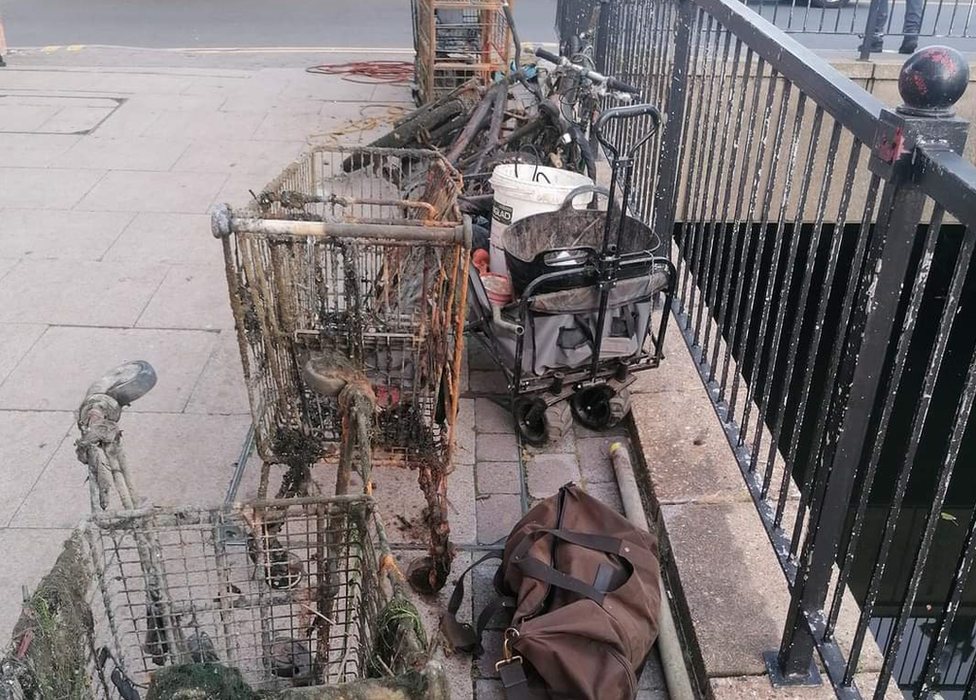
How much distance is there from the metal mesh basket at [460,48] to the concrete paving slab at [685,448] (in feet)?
15.2

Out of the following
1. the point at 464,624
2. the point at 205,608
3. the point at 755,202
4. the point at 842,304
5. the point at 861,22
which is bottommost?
the point at 464,624

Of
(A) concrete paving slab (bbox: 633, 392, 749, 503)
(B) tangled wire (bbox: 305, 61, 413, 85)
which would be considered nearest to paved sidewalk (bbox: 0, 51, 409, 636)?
(B) tangled wire (bbox: 305, 61, 413, 85)

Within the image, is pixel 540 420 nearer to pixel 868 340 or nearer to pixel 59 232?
pixel 868 340

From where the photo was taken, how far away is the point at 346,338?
8.98 feet

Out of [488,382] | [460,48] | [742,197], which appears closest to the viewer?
[742,197]

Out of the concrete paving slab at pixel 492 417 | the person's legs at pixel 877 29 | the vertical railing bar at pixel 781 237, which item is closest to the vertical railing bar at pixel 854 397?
the vertical railing bar at pixel 781 237

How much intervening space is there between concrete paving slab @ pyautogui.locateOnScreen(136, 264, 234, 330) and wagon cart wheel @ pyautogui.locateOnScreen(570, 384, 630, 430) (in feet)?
6.44

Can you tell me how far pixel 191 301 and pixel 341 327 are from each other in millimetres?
2450

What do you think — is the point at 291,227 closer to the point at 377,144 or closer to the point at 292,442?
the point at 292,442

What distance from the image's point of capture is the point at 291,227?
98.7 inches

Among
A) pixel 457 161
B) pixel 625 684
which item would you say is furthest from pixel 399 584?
pixel 457 161

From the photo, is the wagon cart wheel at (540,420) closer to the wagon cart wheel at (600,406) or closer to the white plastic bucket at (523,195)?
the wagon cart wheel at (600,406)

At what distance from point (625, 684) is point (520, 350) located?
1424 millimetres

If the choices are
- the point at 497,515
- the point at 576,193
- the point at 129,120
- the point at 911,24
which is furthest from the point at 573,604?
the point at 911,24
